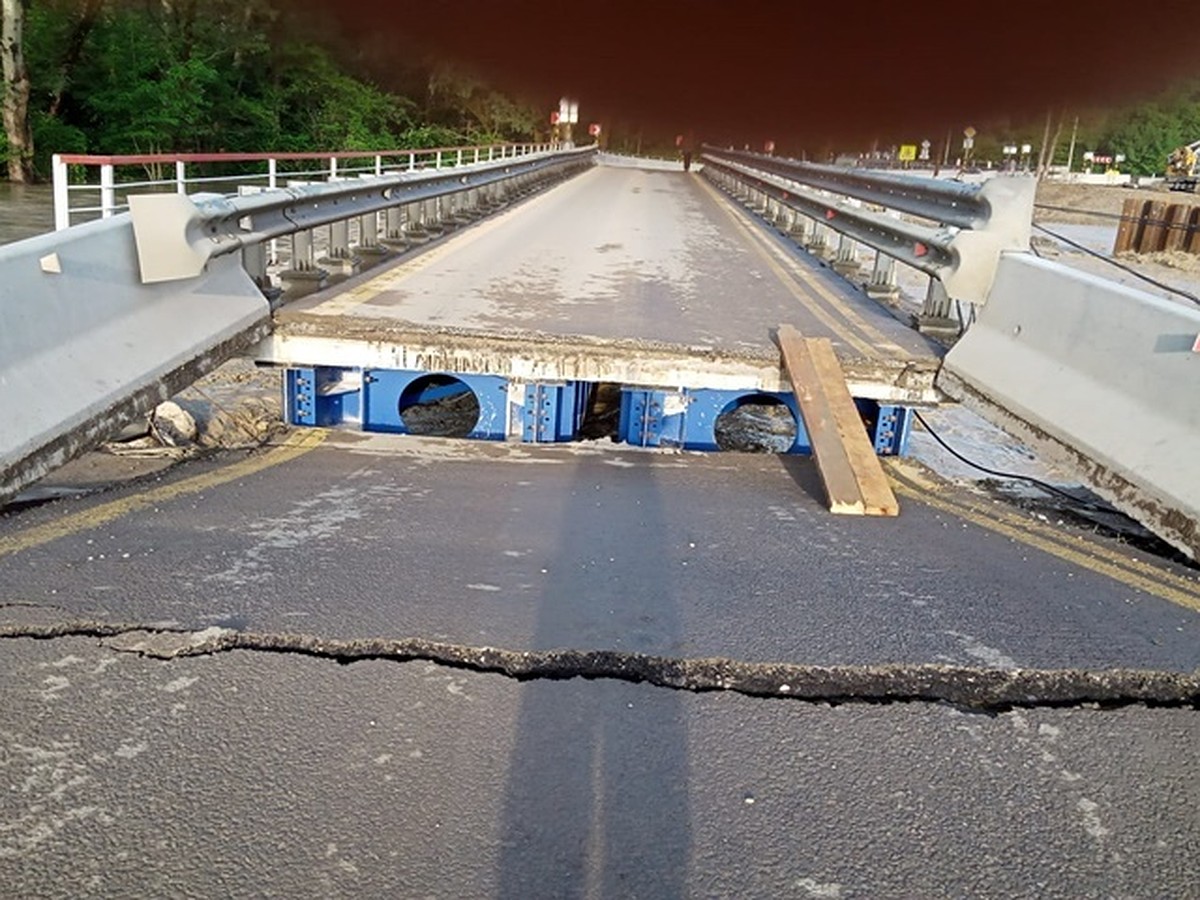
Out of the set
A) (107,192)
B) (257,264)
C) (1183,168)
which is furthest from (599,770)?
(1183,168)

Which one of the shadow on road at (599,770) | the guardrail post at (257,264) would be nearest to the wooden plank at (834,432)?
the shadow on road at (599,770)

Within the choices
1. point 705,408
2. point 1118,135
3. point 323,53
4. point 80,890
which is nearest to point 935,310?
point 705,408

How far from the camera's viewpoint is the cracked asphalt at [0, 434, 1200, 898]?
2082 mm

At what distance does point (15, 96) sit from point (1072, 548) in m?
29.6

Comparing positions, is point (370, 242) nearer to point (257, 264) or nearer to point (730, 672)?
point (257, 264)

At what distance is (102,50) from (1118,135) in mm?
111577

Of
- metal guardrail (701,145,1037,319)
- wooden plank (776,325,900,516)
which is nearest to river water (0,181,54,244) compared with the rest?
metal guardrail (701,145,1037,319)

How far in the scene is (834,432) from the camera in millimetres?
5121

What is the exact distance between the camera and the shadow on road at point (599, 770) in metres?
2.05

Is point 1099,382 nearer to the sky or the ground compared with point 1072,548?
nearer to the sky

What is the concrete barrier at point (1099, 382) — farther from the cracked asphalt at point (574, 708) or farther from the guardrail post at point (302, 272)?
the guardrail post at point (302, 272)

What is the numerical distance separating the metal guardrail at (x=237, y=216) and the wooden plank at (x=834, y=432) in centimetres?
332

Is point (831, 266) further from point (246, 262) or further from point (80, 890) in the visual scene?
point (80, 890)

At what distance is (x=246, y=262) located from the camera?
6121mm
